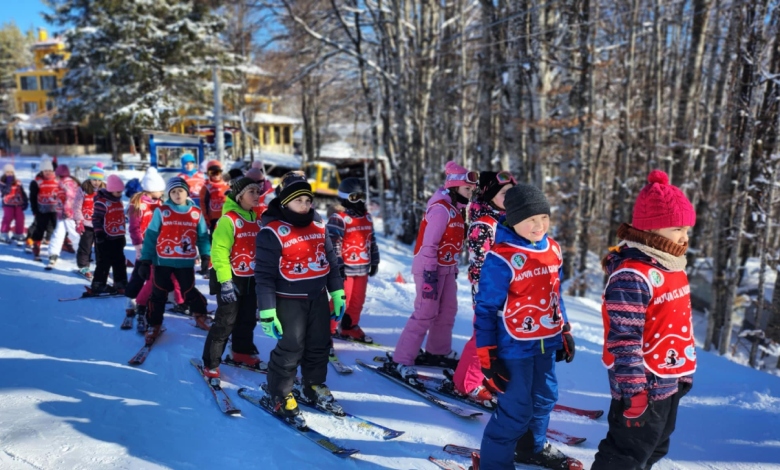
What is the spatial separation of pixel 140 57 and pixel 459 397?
30.4 metres

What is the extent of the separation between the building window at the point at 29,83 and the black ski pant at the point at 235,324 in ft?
206

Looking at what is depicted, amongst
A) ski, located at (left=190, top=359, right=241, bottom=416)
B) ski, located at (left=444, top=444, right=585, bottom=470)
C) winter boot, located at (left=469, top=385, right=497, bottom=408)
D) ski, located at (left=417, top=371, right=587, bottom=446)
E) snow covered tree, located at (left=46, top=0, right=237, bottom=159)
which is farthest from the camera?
snow covered tree, located at (left=46, top=0, right=237, bottom=159)

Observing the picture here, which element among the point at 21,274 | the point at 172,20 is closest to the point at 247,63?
the point at 172,20

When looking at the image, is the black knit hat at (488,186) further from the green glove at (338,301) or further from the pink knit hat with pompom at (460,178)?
the green glove at (338,301)

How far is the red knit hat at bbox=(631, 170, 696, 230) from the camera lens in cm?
243

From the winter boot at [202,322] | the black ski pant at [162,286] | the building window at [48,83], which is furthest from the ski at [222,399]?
the building window at [48,83]

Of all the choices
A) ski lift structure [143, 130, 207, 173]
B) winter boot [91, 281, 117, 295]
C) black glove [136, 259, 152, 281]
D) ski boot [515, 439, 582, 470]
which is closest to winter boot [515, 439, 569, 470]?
ski boot [515, 439, 582, 470]

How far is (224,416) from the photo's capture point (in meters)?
3.71

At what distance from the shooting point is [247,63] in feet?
98.6

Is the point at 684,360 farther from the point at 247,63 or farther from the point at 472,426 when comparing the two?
the point at 247,63

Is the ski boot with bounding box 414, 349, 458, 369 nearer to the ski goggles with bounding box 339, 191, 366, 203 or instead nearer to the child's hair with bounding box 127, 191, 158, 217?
the ski goggles with bounding box 339, 191, 366, 203

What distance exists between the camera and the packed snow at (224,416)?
10.4 feet

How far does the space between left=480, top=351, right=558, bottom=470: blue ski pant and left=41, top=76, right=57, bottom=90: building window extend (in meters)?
63.5

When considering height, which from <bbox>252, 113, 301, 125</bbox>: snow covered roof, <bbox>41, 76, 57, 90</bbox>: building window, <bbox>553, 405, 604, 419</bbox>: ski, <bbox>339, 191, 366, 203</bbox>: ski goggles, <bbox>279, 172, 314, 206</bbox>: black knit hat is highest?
<bbox>41, 76, 57, 90</bbox>: building window
